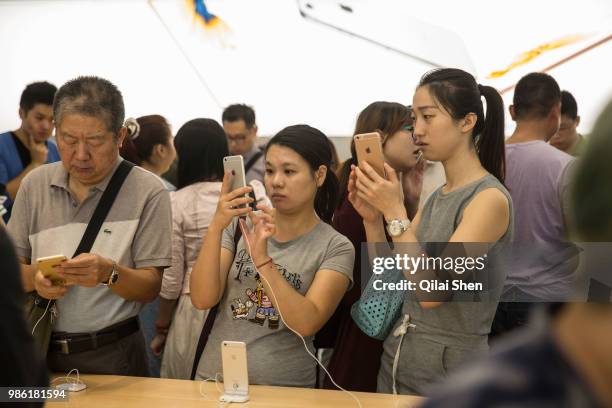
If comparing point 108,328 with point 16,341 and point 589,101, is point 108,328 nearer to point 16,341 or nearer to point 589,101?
point 16,341

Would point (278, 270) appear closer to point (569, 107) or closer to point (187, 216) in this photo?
point (187, 216)

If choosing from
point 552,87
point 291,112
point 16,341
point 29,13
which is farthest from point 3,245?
point 29,13

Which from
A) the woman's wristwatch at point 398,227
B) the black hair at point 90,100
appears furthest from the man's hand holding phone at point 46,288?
the woman's wristwatch at point 398,227

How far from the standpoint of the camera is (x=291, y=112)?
4.63 meters

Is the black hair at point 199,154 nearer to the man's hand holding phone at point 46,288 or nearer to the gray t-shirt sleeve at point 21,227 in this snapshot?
the gray t-shirt sleeve at point 21,227

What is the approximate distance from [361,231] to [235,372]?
0.73 m

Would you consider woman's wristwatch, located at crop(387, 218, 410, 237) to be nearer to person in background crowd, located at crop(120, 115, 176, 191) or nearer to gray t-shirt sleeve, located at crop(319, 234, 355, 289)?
gray t-shirt sleeve, located at crop(319, 234, 355, 289)

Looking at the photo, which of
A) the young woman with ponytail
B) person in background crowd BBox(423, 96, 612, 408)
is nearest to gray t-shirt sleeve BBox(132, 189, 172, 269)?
the young woman with ponytail

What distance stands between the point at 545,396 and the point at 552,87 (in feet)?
8.53

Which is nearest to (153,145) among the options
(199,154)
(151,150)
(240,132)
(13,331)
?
(151,150)

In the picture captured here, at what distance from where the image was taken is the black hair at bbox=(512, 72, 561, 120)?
2898mm

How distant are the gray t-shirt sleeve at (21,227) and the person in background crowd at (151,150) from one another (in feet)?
3.31

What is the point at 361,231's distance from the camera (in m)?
2.37

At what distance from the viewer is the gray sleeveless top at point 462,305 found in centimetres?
186
